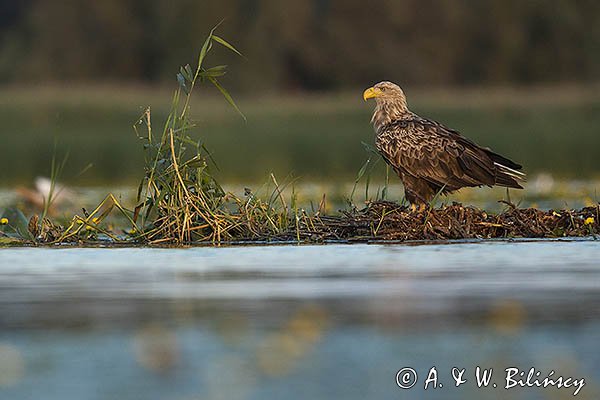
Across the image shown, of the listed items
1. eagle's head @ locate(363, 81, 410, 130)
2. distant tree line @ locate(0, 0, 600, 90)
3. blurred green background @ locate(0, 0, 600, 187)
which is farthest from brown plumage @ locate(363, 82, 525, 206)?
distant tree line @ locate(0, 0, 600, 90)

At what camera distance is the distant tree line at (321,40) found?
2188 inches

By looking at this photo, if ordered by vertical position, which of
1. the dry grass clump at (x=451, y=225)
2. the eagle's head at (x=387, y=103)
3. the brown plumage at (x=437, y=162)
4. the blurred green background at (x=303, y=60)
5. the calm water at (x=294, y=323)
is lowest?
the calm water at (x=294, y=323)

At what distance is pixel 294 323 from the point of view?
6.77m

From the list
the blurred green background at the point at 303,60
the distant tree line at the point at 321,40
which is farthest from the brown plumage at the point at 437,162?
the distant tree line at the point at 321,40

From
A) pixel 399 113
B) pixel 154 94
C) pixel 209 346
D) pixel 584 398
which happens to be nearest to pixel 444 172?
pixel 399 113

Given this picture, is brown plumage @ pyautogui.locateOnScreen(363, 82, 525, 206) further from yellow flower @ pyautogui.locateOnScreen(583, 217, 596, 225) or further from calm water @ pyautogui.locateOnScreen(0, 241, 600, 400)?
calm water @ pyautogui.locateOnScreen(0, 241, 600, 400)

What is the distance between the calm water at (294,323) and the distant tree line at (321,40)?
4424cm

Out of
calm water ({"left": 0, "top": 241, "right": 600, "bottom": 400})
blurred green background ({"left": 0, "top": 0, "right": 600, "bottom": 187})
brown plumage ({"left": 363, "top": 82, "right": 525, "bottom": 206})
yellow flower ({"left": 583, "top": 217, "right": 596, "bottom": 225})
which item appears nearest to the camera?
calm water ({"left": 0, "top": 241, "right": 600, "bottom": 400})

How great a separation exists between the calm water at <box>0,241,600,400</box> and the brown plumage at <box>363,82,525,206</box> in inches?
66.7

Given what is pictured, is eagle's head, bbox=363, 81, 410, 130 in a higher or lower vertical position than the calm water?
higher

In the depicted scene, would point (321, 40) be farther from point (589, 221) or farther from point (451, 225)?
point (451, 225)

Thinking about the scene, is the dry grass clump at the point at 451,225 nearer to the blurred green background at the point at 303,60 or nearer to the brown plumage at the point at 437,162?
the brown plumage at the point at 437,162

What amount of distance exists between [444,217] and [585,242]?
972 millimetres

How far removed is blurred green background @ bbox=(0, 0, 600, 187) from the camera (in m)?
42.3
